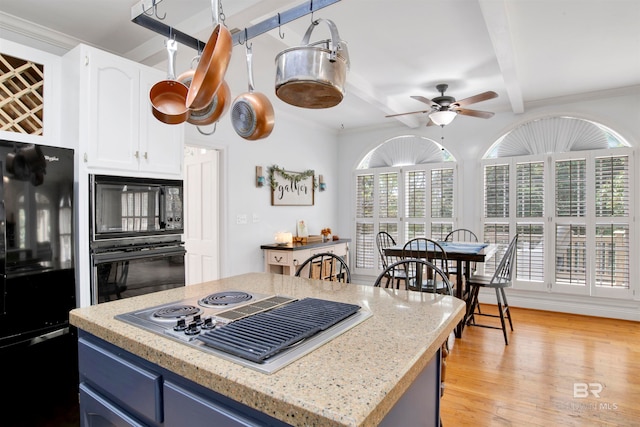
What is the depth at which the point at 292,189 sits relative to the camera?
4934 millimetres

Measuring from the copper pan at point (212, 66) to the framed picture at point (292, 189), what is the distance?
11.1ft

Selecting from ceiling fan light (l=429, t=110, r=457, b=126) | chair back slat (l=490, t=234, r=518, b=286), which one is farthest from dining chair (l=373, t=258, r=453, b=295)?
ceiling fan light (l=429, t=110, r=457, b=126)

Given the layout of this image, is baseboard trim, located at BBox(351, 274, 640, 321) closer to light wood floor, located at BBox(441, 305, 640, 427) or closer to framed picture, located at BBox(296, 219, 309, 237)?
light wood floor, located at BBox(441, 305, 640, 427)

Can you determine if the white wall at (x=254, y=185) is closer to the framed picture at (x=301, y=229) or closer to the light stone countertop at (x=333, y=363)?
the framed picture at (x=301, y=229)

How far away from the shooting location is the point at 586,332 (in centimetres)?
362

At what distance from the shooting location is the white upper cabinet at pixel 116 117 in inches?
86.8

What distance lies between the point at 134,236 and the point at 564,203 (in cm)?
455

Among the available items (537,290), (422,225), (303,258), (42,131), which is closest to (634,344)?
(537,290)

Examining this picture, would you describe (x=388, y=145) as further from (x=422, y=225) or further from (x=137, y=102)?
(x=137, y=102)

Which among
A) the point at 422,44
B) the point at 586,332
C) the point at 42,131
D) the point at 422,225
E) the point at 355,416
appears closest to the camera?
the point at 355,416

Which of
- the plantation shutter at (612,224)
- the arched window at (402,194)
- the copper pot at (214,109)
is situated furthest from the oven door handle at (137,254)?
the plantation shutter at (612,224)

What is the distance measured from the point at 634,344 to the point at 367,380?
381 cm

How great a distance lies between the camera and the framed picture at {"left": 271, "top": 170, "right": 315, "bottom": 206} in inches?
183

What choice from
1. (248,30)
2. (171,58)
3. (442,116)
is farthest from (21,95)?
(442,116)
